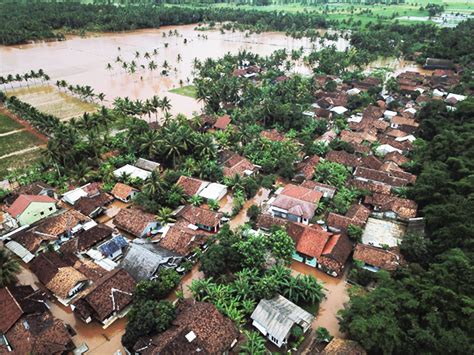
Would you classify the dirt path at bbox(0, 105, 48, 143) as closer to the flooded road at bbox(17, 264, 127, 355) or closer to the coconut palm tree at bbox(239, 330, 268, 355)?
the flooded road at bbox(17, 264, 127, 355)

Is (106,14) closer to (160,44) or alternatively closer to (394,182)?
(160,44)

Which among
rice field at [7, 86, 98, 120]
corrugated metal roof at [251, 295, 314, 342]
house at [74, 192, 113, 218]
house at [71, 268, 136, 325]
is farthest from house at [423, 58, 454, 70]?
house at [71, 268, 136, 325]

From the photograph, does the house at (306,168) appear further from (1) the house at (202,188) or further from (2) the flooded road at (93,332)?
(2) the flooded road at (93,332)

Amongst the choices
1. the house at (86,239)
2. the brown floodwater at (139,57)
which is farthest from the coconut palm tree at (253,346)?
the brown floodwater at (139,57)

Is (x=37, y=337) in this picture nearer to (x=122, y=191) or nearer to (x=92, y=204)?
(x=92, y=204)

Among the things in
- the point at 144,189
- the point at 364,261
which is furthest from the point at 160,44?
the point at 364,261

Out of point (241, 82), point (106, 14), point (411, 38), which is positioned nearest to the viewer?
point (241, 82)

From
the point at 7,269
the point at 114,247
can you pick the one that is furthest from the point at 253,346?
the point at 7,269
